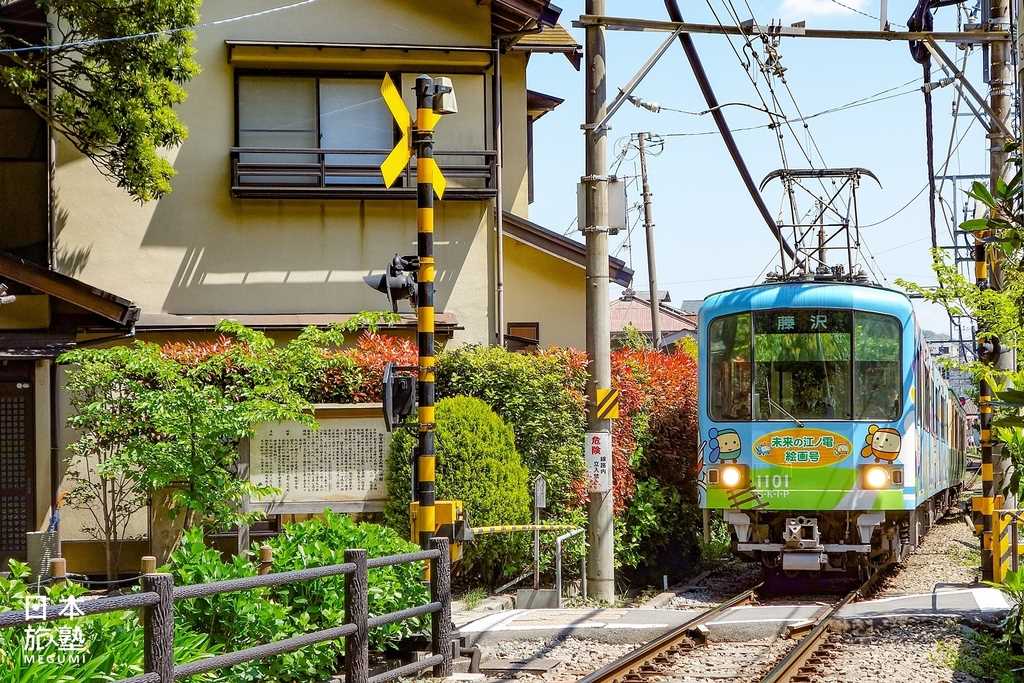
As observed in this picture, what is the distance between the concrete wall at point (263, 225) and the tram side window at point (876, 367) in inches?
265

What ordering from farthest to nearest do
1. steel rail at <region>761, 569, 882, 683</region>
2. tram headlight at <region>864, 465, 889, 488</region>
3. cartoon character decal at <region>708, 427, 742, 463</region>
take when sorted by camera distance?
cartoon character decal at <region>708, 427, 742, 463</region> → tram headlight at <region>864, 465, 889, 488</region> → steel rail at <region>761, 569, 882, 683</region>

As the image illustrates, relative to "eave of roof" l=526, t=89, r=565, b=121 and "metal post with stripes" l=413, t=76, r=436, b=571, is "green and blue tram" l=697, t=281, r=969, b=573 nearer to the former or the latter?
"metal post with stripes" l=413, t=76, r=436, b=571

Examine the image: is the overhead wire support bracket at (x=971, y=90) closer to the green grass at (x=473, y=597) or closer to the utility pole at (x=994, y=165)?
the utility pole at (x=994, y=165)

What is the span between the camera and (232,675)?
Result: 8.22 m

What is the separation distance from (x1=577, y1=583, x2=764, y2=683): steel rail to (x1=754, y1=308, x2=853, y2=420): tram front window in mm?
2943

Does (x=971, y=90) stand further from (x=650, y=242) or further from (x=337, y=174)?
(x=650, y=242)

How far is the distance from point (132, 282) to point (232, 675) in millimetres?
12113

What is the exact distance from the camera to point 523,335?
24016 mm

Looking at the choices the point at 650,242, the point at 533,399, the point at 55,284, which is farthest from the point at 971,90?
the point at 650,242

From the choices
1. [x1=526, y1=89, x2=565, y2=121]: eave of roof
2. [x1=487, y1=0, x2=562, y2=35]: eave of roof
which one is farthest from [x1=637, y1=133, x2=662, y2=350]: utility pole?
[x1=487, y1=0, x2=562, y2=35]: eave of roof

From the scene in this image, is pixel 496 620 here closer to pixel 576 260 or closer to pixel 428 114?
pixel 428 114

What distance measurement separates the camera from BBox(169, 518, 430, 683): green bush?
28.1 ft

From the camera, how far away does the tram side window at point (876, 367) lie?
49.0 feet

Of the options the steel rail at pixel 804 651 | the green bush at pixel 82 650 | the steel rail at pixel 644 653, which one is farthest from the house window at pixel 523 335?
the green bush at pixel 82 650
